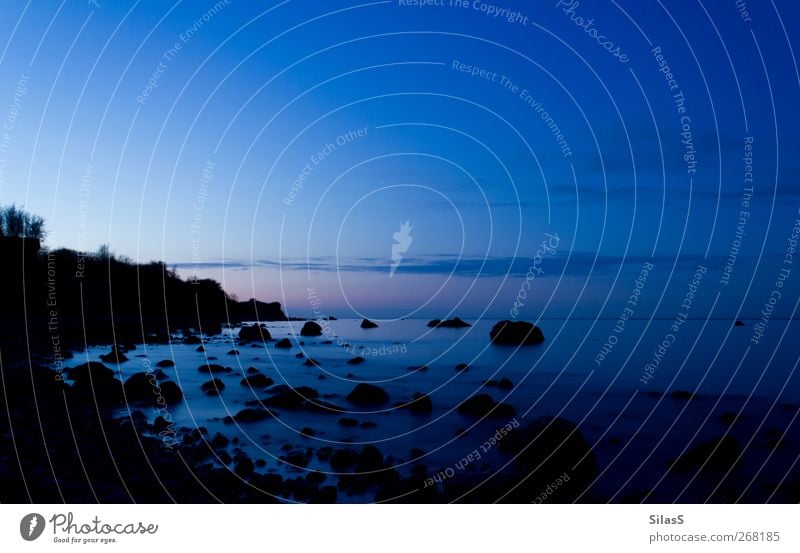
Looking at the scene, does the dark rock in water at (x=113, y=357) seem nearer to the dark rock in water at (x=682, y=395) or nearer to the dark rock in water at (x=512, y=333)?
the dark rock in water at (x=512, y=333)

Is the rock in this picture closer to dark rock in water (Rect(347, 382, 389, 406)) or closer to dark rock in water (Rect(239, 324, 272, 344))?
dark rock in water (Rect(347, 382, 389, 406))

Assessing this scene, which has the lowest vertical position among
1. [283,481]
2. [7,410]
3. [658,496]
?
[658,496]

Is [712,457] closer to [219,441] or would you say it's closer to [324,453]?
[324,453]

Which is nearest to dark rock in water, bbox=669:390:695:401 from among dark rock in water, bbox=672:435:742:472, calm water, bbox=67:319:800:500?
calm water, bbox=67:319:800:500

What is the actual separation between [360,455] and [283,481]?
1.72 metres

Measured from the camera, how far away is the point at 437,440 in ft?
51.3

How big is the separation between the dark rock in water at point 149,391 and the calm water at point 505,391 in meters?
0.49

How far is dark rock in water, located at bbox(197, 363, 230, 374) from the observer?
67.2 ft

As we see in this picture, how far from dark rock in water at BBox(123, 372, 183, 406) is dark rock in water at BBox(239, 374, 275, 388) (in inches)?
84.0

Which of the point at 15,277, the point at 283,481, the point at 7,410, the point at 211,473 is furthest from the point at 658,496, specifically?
the point at 15,277

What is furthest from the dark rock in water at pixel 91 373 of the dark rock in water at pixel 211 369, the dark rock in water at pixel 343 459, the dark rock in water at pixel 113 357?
→ the dark rock in water at pixel 343 459

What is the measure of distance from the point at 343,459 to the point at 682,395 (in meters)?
13.9

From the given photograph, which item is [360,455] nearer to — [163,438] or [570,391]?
[163,438]

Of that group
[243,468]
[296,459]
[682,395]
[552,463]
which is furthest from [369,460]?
[682,395]
